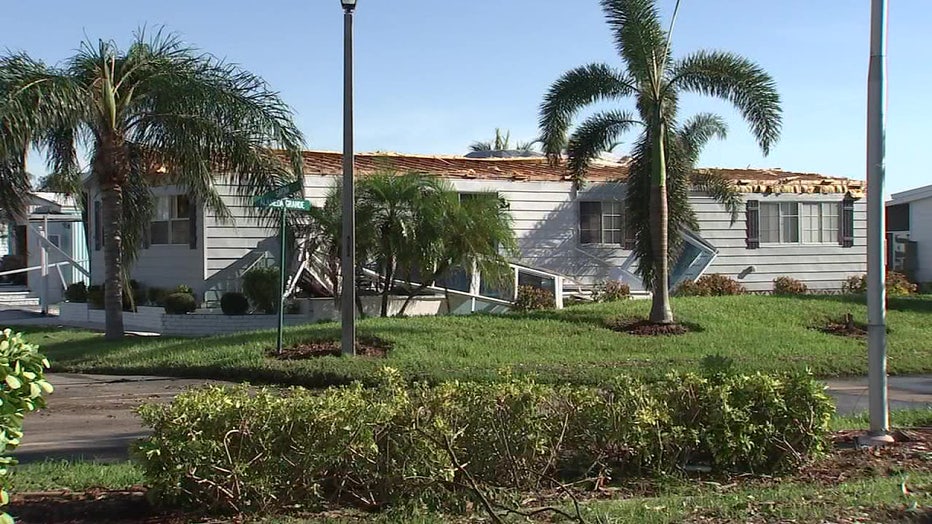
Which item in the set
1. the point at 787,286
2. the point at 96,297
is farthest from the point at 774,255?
the point at 96,297

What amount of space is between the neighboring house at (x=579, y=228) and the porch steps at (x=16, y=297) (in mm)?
5472

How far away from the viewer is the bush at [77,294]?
24141 millimetres

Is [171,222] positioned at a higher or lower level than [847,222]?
lower

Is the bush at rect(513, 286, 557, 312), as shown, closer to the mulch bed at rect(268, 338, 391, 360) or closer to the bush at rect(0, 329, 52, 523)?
the mulch bed at rect(268, 338, 391, 360)

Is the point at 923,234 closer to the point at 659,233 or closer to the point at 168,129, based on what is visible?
the point at 659,233

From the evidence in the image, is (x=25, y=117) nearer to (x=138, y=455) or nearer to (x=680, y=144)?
(x=138, y=455)

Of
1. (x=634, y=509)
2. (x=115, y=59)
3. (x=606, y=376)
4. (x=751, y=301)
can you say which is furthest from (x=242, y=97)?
(x=634, y=509)

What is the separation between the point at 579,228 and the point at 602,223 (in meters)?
0.71

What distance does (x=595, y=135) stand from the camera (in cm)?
1862

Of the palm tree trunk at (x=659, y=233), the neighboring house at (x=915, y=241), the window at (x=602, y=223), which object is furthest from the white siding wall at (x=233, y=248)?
the neighboring house at (x=915, y=241)

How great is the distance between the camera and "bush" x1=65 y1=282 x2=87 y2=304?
24.1 metres

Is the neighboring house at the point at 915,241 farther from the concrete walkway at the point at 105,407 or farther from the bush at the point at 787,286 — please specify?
the concrete walkway at the point at 105,407

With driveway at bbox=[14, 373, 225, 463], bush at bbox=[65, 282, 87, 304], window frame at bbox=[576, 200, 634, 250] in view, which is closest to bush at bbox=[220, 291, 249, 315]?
driveway at bbox=[14, 373, 225, 463]

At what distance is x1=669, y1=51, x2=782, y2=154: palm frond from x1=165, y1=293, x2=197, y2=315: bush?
34.5 ft
